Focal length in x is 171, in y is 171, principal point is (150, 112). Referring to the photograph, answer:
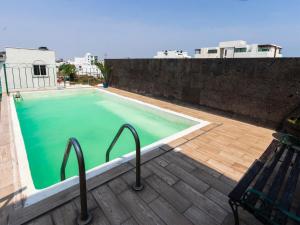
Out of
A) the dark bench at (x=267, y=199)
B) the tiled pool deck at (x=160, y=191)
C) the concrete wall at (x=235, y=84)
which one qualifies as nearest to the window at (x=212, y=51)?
the concrete wall at (x=235, y=84)

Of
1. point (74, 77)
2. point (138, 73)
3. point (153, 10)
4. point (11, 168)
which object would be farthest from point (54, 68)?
point (11, 168)

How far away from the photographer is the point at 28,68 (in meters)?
10.1

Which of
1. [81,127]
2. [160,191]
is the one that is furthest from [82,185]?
[81,127]

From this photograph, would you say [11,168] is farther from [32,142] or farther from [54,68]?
[54,68]

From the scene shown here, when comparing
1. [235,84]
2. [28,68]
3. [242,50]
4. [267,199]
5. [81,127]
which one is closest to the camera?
[267,199]

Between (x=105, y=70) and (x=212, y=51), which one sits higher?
(x=212, y=51)

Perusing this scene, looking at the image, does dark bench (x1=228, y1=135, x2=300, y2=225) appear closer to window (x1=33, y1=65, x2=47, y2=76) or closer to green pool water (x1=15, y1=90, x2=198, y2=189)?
green pool water (x1=15, y1=90, x2=198, y2=189)

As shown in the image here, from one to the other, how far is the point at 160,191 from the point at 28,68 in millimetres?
11535

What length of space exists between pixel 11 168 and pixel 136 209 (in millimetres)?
1779

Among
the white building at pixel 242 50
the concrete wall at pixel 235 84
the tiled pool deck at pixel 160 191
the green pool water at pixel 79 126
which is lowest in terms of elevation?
the green pool water at pixel 79 126

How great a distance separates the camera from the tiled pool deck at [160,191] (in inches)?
62.3

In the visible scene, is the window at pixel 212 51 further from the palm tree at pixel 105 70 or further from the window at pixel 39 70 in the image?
the window at pixel 39 70

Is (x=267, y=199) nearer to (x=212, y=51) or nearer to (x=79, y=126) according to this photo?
(x=79, y=126)

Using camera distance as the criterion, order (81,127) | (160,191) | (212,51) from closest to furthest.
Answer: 1. (160,191)
2. (81,127)
3. (212,51)
